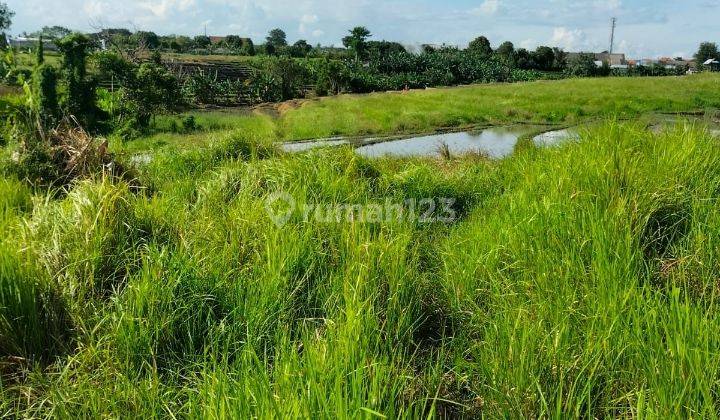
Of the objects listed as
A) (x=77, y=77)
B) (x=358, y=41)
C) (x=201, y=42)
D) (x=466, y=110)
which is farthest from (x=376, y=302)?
(x=201, y=42)

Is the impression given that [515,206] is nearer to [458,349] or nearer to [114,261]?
[458,349]

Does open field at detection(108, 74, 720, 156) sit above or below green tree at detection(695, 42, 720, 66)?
below

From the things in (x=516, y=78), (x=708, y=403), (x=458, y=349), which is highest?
(x=516, y=78)

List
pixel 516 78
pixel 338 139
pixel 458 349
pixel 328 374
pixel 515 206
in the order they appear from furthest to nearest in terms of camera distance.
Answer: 1. pixel 516 78
2. pixel 338 139
3. pixel 515 206
4. pixel 458 349
5. pixel 328 374

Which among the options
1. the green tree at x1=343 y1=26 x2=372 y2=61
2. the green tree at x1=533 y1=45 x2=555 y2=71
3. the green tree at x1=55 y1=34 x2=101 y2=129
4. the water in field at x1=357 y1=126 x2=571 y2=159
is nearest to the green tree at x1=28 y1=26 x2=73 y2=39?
the green tree at x1=55 y1=34 x2=101 y2=129

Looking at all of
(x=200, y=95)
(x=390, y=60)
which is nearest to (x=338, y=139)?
(x=200, y=95)

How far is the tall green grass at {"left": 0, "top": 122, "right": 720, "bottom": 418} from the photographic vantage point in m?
1.90

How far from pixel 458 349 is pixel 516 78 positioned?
4449cm

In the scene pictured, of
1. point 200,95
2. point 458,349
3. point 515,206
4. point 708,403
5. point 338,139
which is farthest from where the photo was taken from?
point 200,95

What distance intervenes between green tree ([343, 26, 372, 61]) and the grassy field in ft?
147

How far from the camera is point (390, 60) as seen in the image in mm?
44281

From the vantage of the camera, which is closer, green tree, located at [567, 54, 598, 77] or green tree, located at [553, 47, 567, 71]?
green tree, located at [567, 54, 598, 77]

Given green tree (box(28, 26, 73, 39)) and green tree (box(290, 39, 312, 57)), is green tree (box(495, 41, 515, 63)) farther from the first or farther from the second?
green tree (box(28, 26, 73, 39))

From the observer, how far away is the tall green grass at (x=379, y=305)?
1900mm
